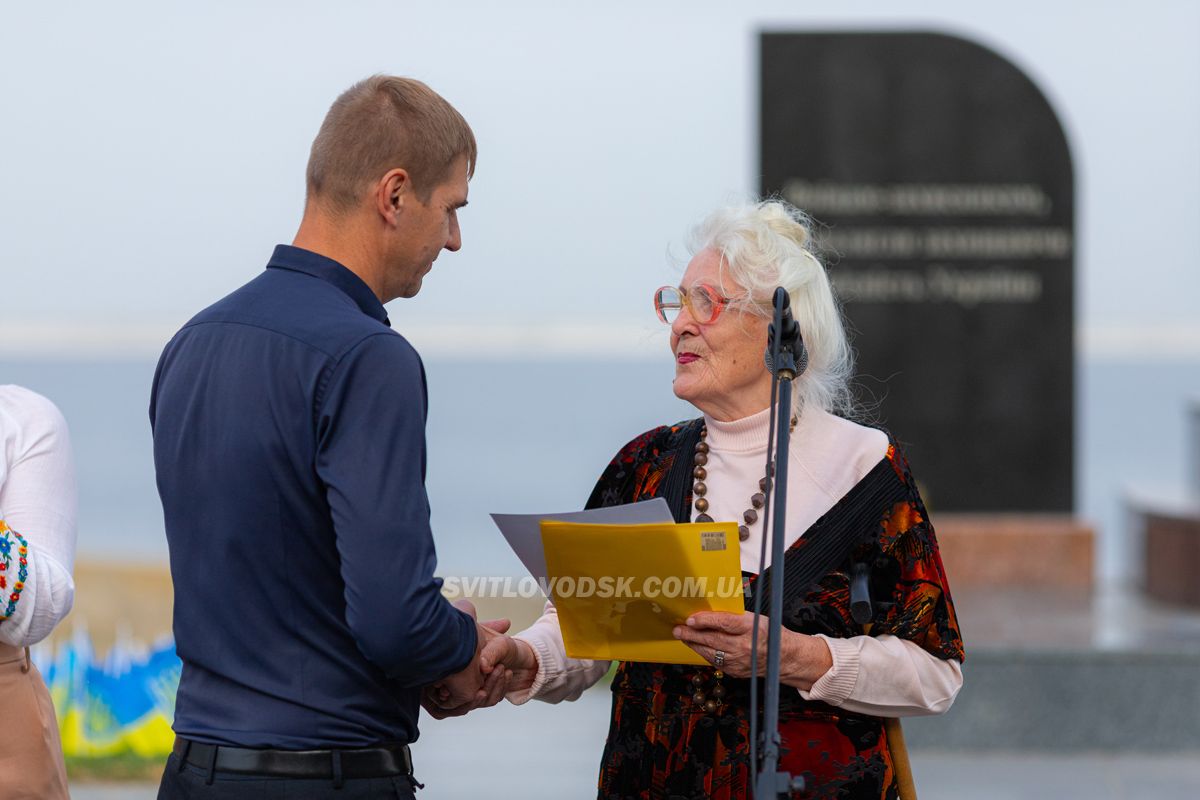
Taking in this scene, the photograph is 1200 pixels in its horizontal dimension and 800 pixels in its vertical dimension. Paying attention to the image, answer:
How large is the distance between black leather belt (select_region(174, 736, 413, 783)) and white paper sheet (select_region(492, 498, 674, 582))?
435 mm

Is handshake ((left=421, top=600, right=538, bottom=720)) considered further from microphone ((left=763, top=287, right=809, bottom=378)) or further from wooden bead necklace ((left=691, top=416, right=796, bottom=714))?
microphone ((left=763, top=287, right=809, bottom=378))

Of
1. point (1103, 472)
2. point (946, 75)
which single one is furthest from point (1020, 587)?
point (1103, 472)

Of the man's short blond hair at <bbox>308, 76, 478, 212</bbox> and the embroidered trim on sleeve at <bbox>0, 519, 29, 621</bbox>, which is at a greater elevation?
the man's short blond hair at <bbox>308, 76, 478, 212</bbox>

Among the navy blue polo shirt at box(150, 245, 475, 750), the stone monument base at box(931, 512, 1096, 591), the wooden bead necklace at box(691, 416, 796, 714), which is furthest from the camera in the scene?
the stone monument base at box(931, 512, 1096, 591)

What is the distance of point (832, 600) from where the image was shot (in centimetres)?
257

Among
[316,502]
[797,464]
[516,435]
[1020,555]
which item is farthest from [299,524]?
[516,435]

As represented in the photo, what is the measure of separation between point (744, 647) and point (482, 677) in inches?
16.3

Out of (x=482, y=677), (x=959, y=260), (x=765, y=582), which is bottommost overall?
(x=482, y=677)

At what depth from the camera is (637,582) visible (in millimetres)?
→ 2383

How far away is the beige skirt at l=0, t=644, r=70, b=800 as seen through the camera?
2482mm

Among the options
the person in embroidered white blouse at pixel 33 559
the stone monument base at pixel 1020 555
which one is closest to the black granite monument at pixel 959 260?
the stone monument base at pixel 1020 555

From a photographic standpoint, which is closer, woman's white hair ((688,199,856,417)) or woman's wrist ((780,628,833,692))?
woman's wrist ((780,628,833,692))

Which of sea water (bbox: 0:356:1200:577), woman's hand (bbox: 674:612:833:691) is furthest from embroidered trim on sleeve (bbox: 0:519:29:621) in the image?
sea water (bbox: 0:356:1200:577)

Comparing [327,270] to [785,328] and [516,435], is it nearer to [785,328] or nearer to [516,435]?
[785,328]
